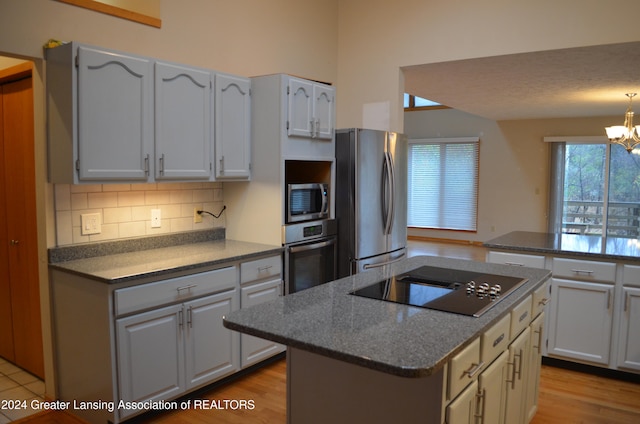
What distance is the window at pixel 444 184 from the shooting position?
10211 mm

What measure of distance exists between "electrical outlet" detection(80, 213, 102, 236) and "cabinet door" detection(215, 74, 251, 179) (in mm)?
817

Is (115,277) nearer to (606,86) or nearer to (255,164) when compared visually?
(255,164)

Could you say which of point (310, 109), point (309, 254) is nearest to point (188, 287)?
point (309, 254)

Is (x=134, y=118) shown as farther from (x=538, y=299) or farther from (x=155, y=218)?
(x=538, y=299)

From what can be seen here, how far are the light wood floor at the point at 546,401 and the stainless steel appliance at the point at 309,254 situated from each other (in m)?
0.64

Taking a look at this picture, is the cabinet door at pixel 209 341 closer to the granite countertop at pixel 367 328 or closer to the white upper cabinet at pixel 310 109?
the granite countertop at pixel 367 328

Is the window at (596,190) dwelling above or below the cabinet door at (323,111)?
below

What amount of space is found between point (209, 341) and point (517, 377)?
1769mm

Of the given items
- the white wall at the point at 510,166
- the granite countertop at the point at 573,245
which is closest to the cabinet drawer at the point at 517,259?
the granite countertop at the point at 573,245

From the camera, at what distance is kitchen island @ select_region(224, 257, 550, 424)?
4.89ft

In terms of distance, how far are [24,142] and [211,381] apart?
1907 mm

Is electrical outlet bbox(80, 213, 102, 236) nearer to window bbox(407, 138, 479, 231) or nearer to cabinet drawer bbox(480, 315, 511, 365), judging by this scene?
cabinet drawer bbox(480, 315, 511, 365)

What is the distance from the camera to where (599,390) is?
3.19 meters

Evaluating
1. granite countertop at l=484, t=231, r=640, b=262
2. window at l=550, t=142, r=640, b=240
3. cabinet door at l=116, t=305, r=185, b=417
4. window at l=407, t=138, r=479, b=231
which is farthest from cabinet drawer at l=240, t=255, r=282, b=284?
window at l=550, t=142, r=640, b=240
